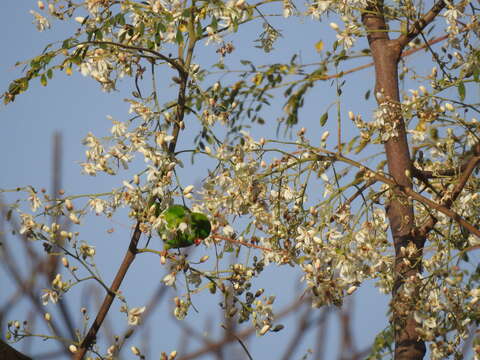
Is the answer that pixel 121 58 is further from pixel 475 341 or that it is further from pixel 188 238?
pixel 475 341

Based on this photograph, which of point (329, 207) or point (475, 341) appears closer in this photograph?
point (475, 341)

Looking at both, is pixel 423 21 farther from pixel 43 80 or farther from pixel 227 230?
pixel 43 80

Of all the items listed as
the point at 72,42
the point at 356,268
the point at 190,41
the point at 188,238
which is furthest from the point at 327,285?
the point at 72,42

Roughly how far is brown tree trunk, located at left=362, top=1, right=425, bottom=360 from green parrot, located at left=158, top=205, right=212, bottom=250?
95cm

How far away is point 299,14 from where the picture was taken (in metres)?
4.08

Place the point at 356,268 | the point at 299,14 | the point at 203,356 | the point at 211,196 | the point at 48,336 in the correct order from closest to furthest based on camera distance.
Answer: the point at 203,356, the point at 48,336, the point at 356,268, the point at 211,196, the point at 299,14

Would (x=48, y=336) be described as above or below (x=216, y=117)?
below

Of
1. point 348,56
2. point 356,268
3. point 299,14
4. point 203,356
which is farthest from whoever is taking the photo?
point 299,14

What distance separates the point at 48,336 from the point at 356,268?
141cm

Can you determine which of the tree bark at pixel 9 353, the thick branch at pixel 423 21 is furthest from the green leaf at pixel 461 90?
the tree bark at pixel 9 353

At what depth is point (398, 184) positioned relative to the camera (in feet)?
11.8

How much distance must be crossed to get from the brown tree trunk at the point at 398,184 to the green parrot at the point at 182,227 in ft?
3.13

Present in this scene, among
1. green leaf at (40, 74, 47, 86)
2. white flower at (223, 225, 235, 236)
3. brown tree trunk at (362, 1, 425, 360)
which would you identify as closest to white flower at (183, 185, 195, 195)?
white flower at (223, 225, 235, 236)

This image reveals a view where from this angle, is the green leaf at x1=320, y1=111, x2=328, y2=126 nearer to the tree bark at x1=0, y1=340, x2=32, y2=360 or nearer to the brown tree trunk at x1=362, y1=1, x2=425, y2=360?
the brown tree trunk at x1=362, y1=1, x2=425, y2=360
